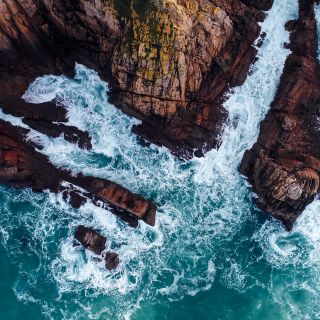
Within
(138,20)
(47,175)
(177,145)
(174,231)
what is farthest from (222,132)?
(47,175)

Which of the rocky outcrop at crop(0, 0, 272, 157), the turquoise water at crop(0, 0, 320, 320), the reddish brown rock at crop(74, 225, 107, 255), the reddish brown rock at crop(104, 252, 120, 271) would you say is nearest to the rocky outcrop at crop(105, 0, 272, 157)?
the rocky outcrop at crop(0, 0, 272, 157)

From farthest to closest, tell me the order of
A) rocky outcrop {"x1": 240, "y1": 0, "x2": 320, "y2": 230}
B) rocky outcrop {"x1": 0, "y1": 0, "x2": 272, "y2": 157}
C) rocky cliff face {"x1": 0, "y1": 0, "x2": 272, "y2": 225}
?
rocky outcrop {"x1": 240, "y1": 0, "x2": 320, "y2": 230} → rocky cliff face {"x1": 0, "y1": 0, "x2": 272, "y2": 225} → rocky outcrop {"x1": 0, "y1": 0, "x2": 272, "y2": 157}

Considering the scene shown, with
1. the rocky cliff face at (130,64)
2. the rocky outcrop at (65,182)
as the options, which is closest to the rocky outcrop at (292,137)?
the rocky cliff face at (130,64)

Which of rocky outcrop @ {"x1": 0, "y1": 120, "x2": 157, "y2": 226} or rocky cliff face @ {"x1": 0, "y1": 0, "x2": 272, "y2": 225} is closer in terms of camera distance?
rocky cliff face @ {"x1": 0, "y1": 0, "x2": 272, "y2": 225}

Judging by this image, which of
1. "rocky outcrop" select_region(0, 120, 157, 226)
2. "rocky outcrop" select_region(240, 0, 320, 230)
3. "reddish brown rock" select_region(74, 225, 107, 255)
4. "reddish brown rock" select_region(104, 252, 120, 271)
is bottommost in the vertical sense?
"reddish brown rock" select_region(104, 252, 120, 271)

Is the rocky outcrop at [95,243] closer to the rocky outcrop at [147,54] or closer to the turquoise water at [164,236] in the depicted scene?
the turquoise water at [164,236]

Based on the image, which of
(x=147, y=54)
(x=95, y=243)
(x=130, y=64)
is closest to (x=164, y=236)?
(x=95, y=243)

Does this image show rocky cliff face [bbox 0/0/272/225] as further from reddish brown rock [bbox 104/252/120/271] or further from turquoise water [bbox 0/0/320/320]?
reddish brown rock [bbox 104/252/120/271]
